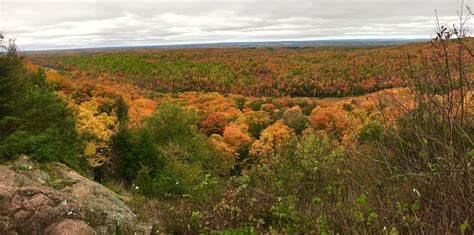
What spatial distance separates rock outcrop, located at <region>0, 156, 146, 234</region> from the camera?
6551mm

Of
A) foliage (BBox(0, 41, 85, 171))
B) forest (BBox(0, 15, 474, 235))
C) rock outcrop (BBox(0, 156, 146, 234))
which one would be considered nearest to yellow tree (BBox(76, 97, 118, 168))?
forest (BBox(0, 15, 474, 235))

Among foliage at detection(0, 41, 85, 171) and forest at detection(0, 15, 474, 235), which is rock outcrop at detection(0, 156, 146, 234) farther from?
foliage at detection(0, 41, 85, 171)

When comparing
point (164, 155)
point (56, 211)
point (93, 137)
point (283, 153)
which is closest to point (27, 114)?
point (93, 137)

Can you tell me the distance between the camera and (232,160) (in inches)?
1778

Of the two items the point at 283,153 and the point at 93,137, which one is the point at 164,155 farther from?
the point at 283,153

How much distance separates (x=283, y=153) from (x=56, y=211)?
A: 1328cm

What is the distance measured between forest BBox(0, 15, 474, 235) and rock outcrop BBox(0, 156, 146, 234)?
75 cm

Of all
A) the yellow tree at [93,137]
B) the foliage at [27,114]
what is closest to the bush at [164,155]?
the yellow tree at [93,137]

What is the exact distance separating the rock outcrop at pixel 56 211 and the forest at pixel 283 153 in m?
0.75

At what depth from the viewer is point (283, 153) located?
62.3ft

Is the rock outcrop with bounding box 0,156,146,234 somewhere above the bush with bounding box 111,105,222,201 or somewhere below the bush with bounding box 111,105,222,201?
above

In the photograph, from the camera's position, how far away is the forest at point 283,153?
Answer: 11.8 feet

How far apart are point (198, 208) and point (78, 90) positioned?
2584 inches

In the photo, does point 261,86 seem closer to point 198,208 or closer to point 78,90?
point 78,90
